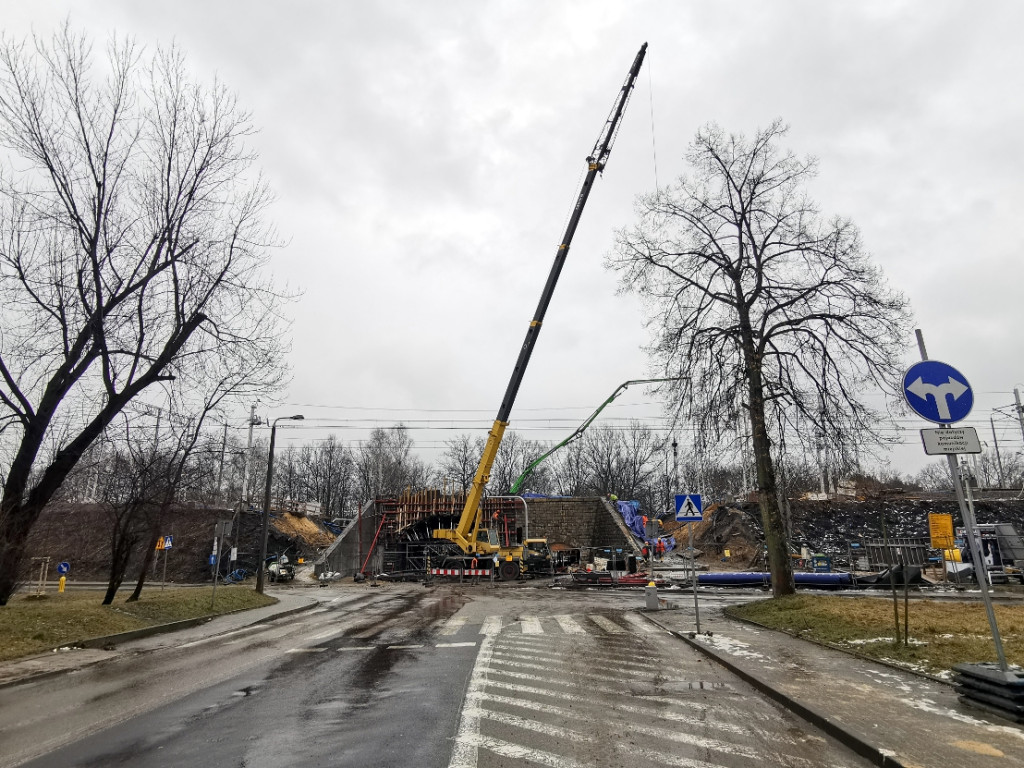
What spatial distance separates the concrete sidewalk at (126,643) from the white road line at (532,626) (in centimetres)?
744

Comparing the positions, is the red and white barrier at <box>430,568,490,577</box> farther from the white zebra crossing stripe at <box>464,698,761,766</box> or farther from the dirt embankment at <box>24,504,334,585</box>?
the white zebra crossing stripe at <box>464,698,761,766</box>

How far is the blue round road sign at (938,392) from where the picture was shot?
7.03 metres

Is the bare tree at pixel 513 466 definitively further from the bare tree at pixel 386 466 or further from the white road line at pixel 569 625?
the white road line at pixel 569 625

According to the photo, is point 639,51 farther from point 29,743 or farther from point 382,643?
point 29,743

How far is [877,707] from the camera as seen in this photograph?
257 inches

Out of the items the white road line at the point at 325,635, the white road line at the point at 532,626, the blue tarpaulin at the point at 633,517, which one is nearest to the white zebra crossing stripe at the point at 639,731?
the white road line at the point at 532,626

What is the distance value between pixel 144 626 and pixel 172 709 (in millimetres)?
9514

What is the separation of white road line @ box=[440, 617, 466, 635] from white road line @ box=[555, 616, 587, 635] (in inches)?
95.8

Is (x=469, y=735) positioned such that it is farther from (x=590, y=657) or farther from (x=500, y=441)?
(x=500, y=441)

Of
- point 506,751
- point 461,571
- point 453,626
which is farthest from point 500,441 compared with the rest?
point 506,751

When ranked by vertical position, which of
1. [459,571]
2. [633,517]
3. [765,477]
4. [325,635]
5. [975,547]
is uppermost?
[633,517]

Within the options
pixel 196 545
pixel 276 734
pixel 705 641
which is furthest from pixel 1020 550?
pixel 196 545

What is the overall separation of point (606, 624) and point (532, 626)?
192 cm

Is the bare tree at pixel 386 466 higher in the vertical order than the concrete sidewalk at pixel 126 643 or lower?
higher
